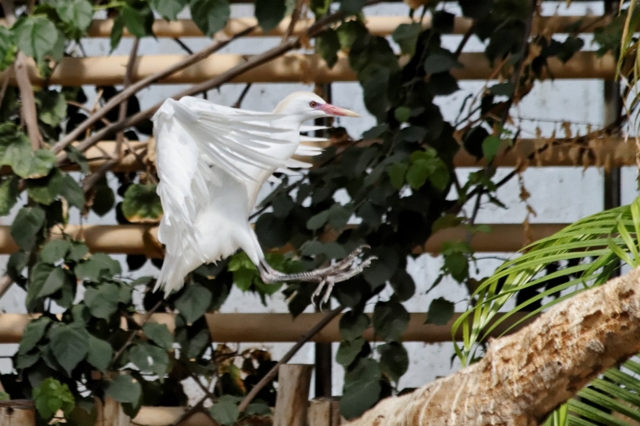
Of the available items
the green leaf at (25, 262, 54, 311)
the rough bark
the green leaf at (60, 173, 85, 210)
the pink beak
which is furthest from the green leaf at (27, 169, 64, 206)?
the rough bark

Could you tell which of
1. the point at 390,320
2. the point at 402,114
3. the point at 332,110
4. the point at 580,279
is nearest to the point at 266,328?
the point at 390,320

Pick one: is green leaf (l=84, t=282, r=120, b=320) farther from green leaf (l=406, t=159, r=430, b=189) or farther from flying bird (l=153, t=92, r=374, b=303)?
green leaf (l=406, t=159, r=430, b=189)

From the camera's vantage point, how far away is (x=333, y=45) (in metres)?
1.99

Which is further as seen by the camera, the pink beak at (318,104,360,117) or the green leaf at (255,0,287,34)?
the green leaf at (255,0,287,34)

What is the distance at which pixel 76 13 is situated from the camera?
1949 millimetres

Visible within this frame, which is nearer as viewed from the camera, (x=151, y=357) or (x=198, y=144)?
(x=198, y=144)

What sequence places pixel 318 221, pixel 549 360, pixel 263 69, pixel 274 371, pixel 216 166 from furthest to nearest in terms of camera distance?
1. pixel 263 69
2. pixel 274 371
3. pixel 318 221
4. pixel 216 166
5. pixel 549 360

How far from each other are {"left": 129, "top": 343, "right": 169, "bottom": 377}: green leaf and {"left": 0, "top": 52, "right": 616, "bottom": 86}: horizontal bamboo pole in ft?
2.02

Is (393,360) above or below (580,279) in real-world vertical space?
below

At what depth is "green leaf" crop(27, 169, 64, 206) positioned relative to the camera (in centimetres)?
197

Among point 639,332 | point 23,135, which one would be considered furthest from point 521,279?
point 23,135

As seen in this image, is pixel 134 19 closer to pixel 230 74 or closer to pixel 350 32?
pixel 230 74

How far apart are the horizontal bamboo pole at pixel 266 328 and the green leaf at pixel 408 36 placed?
1.92 feet

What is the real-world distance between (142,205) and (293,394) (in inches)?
22.9
